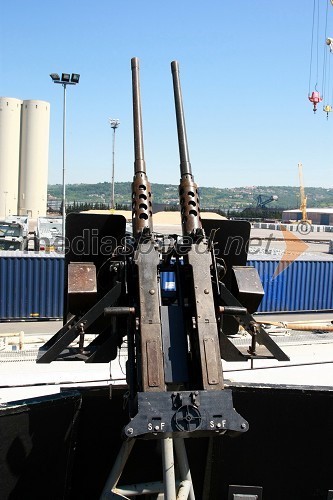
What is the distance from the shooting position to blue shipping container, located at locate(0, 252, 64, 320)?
2256 cm

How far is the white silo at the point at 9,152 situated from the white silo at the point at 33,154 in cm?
59

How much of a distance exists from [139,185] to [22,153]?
66622mm

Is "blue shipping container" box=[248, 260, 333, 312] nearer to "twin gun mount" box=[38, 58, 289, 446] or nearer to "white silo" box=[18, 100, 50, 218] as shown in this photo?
"twin gun mount" box=[38, 58, 289, 446]

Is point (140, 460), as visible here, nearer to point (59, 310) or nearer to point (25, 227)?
point (59, 310)

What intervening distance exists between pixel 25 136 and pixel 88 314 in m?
67.5

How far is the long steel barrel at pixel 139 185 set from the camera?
20.8 feet

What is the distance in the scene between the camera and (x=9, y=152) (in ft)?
229

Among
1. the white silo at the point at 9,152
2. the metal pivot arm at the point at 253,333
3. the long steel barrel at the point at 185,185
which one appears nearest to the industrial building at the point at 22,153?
the white silo at the point at 9,152

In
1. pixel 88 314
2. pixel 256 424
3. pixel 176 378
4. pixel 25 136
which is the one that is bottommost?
pixel 256 424

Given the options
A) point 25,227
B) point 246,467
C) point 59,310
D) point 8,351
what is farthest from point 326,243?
point 246,467

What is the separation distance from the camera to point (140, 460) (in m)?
6.32

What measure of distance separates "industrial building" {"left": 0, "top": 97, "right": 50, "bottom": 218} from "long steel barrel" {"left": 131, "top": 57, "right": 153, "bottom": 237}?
65117 mm

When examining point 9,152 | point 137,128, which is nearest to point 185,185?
point 137,128

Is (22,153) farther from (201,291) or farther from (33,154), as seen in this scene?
(201,291)
